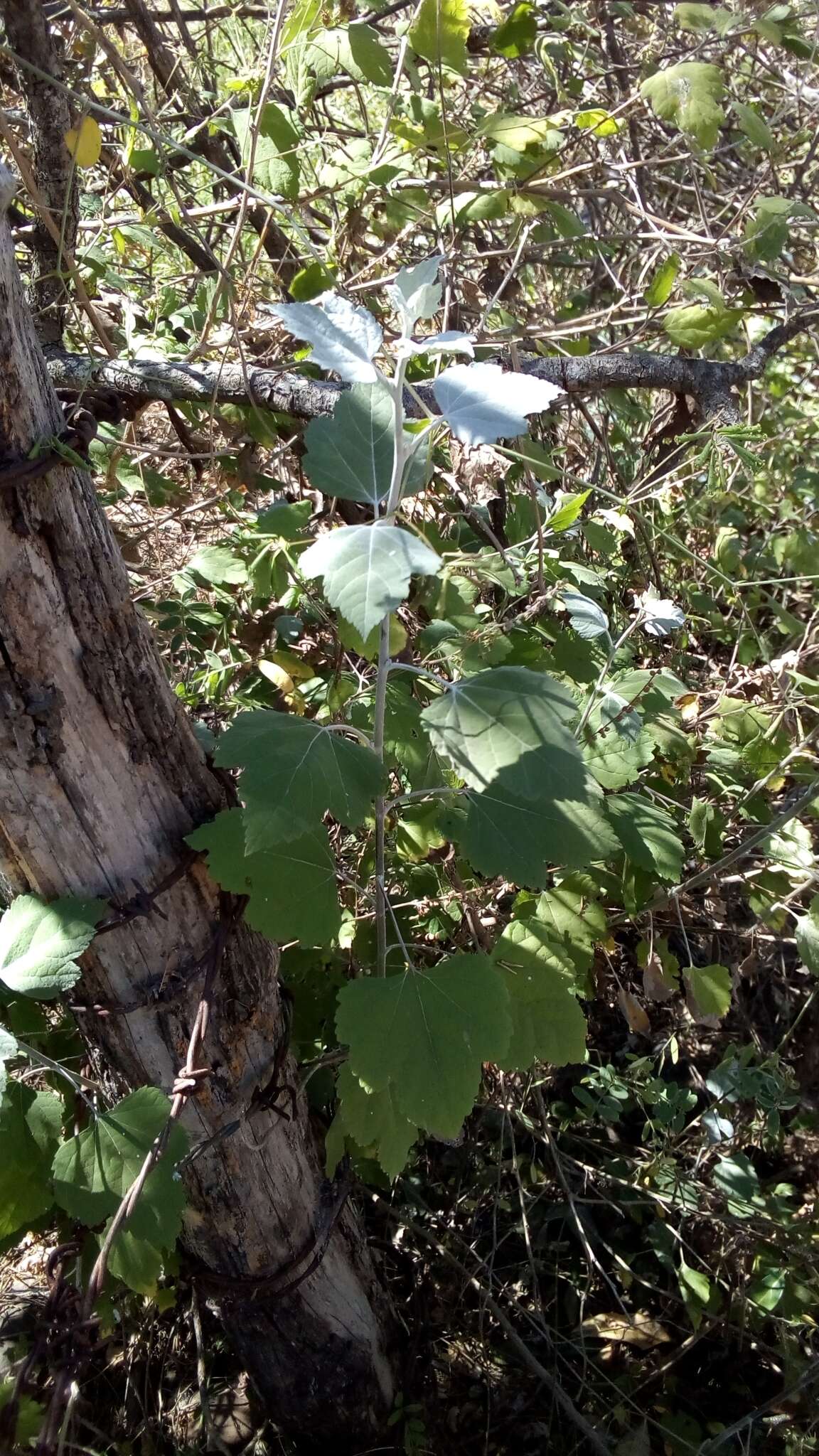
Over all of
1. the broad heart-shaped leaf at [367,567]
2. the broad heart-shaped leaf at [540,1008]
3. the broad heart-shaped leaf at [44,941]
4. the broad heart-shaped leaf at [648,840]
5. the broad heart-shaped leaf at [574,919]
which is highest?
the broad heart-shaped leaf at [367,567]

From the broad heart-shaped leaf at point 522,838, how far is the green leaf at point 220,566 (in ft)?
2.74

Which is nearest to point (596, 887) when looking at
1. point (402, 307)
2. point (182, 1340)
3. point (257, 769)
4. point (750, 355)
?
point (257, 769)

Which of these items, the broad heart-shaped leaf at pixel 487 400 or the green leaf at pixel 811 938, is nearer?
the broad heart-shaped leaf at pixel 487 400

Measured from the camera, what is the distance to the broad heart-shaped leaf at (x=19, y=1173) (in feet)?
4.12

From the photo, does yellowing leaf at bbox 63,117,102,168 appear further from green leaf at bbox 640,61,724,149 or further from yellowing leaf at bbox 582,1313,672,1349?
yellowing leaf at bbox 582,1313,672,1349

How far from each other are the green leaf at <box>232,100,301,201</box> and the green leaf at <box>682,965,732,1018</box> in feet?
5.50

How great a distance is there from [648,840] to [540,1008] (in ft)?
1.08

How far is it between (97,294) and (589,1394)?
2623 mm

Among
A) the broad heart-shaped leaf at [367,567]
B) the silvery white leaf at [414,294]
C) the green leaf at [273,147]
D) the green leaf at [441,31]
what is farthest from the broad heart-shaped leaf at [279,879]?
the green leaf at [441,31]

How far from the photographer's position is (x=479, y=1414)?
2080 millimetres

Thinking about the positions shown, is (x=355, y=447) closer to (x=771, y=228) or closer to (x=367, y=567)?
(x=367, y=567)

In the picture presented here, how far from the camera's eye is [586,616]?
1.57 m

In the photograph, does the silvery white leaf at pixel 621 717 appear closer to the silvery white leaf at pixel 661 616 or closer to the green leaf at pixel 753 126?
the silvery white leaf at pixel 661 616

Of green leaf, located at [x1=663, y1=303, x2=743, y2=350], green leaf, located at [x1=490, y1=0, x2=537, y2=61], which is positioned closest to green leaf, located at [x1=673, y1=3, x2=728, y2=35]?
green leaf, located at [x1=490, y1=0, x2=537, y2=61]
